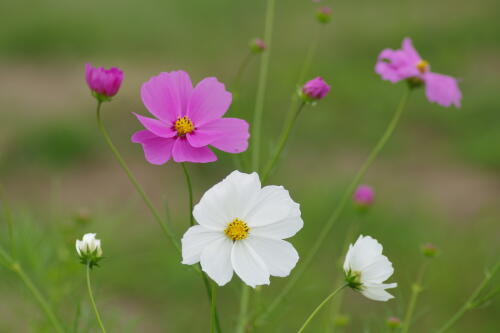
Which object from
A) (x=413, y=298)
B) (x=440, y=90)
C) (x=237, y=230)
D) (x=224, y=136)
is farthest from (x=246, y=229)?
(x=440, y=90)

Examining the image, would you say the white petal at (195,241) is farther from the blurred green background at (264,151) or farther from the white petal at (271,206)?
the blurred green background at (264,151)

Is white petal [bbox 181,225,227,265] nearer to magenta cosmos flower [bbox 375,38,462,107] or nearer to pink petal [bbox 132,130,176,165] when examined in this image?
pink petal [bbox 132,130,176,165]

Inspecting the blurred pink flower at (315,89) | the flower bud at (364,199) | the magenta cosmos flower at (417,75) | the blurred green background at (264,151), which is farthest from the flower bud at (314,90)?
the blurred green background at (264,151)

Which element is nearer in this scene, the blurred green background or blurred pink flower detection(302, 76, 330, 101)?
blurred pink flower detection(302, 76, 330, 101)

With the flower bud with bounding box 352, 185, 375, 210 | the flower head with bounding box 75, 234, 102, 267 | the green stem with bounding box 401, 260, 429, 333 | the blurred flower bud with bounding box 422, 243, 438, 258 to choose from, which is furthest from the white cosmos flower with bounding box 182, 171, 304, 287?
the flower bud with bounding box 352, 185, 375, 210

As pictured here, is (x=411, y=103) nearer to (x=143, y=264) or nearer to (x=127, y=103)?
(x=127, y=103)

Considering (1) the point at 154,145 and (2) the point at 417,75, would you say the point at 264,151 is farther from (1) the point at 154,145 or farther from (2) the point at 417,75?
(1) the point at 154,145

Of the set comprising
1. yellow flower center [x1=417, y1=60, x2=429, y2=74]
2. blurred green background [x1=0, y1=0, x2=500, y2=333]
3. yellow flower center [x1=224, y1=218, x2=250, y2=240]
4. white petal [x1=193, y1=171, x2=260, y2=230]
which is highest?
blurred green background [x1=0, y1=0, x2=500, y2=333]
